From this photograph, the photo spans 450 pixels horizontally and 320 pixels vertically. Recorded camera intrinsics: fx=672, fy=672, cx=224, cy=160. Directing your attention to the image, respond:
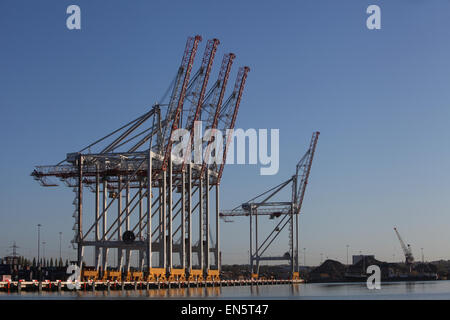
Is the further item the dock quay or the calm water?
the dock quay

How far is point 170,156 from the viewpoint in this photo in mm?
82250

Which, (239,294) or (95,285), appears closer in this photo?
(239,294)

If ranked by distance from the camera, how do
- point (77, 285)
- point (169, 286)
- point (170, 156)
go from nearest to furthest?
point (77, 285), point (169, 286), point (170, 156)

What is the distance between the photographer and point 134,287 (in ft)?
209

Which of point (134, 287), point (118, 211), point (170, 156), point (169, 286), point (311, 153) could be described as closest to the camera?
point (134, 287)

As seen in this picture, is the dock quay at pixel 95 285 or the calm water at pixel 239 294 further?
the dock quay at pixel 95 285

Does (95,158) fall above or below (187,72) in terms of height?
below

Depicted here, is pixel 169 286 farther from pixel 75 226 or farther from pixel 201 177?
pixel 201 177

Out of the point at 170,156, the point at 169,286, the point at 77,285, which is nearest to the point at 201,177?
the point at 170,156

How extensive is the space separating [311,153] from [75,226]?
64243 millimetres

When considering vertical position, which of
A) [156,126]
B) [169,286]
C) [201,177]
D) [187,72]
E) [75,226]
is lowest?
[169,286]

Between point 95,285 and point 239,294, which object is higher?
point 95,285
